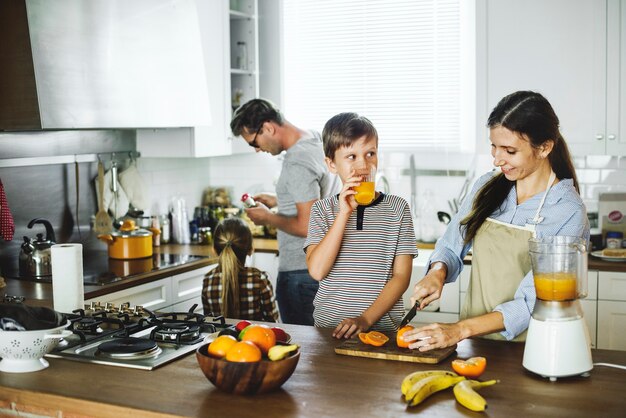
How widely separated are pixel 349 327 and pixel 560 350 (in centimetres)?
68

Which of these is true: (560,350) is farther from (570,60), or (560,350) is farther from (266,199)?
(570,60)

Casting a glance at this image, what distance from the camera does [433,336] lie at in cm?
215

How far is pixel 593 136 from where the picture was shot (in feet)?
13.8

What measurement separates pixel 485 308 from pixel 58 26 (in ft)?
6.86

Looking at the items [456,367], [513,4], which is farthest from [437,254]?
[513,4]

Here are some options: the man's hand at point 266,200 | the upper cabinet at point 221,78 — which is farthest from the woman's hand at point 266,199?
the upper cabinet at point 221,78

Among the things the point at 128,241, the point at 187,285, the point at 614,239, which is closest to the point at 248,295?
the point at 187,285

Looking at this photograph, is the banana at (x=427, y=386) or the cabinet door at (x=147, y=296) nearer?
the banana at (x=427, y=386)

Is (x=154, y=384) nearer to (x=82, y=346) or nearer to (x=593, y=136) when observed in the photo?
(x=82, y=346)

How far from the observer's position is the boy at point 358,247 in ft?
8.49

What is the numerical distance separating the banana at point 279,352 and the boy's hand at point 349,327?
0.49 meters

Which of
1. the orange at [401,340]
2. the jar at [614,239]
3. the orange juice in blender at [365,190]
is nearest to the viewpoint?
the orange at [401,340]

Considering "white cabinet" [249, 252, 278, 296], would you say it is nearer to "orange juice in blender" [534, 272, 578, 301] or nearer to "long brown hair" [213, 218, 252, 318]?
"long brown hair" [213, 218, 252, 318]

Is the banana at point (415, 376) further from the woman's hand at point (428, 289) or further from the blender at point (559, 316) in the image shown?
the woman's hand at point (428, 289)
